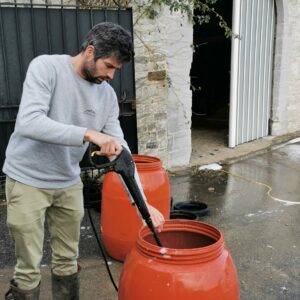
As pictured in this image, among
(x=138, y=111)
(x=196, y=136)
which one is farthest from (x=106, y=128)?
(x=196, y=136)

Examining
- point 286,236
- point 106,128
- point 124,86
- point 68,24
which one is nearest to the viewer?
point 106,128

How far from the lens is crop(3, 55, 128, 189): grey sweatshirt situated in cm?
220

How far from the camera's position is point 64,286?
292 cm

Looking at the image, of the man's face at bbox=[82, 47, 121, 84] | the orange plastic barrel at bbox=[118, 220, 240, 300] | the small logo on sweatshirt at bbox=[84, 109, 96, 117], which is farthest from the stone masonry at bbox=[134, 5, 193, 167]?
the orange plastic barrel at bbox=[118, 220, 240, 300]

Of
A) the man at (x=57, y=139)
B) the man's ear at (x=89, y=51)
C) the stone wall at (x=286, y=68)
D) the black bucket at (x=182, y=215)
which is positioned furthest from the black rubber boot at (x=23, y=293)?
the stone wall at (x=286, y=68)

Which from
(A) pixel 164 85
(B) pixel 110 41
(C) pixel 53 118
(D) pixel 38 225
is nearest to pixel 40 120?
(C) pixel 53 118

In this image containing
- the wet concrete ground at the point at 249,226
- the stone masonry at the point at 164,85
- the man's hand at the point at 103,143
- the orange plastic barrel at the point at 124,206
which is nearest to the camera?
the man's hand at the point at 103,143

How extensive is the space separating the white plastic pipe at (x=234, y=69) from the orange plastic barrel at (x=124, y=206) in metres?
4.41

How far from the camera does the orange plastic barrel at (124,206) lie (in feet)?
12.3

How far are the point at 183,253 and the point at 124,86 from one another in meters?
3.92

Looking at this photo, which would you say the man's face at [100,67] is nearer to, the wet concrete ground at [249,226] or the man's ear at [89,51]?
the man's ear at [89,51]

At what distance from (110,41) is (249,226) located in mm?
3101

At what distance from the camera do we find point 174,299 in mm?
2236

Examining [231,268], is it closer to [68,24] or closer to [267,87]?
[68,24]
